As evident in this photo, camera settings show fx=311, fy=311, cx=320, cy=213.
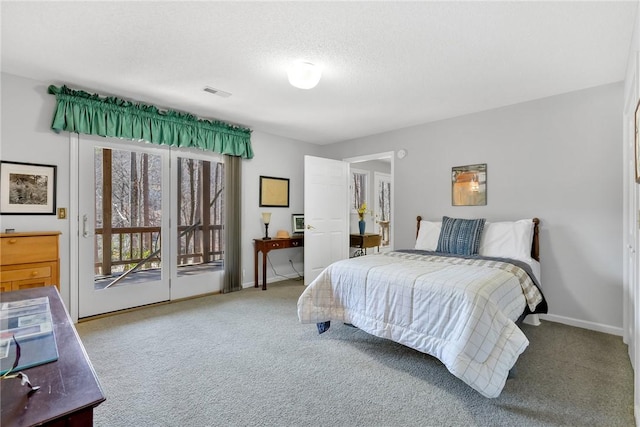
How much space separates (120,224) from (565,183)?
479 centimetres

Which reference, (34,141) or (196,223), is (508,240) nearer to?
(196,223)

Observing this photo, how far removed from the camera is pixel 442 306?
2.06m

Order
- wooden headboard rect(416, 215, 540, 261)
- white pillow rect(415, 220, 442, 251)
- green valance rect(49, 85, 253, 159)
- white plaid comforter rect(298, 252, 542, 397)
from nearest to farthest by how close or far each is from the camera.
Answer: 1. white plaid comforter rect(298, 252, 542, 397)
2. green valance rect(49, 85, 253, 159)
3. wooden headboard rect(416, 215, 540, 261)
4. white pillow rect(415, 220, 442, 251)

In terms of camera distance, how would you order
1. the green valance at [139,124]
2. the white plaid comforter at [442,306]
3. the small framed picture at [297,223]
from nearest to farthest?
1. the white plaid comforter at [442,306]
2. the green valance at [139,124]
3. the small framed picture at [297,223]

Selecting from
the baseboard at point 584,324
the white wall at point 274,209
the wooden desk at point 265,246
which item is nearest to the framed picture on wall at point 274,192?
the white wall at point 274,209

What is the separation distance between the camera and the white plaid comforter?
1.83m

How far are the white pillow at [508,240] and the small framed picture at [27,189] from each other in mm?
4391

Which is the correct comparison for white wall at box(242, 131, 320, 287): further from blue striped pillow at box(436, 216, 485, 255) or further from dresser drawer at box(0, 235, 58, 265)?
blue striped pillow at box(436, 216, 485, 255)

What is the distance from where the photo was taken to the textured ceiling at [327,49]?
192 cm

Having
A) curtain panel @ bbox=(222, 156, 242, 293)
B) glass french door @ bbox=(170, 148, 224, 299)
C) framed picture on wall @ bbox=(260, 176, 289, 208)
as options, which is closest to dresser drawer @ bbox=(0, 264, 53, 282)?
glass french door @ bbox=(170, 148, 224, 299)

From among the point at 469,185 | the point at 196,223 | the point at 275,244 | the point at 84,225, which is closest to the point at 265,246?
the point at 275,244

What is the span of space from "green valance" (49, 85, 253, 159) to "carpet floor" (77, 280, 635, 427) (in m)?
2.00

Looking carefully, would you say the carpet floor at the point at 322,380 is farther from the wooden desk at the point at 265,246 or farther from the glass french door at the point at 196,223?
the wooden desk at the point at 265,246

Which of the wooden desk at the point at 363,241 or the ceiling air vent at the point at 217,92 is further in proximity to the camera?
the wooden desk at the point at 363,241
